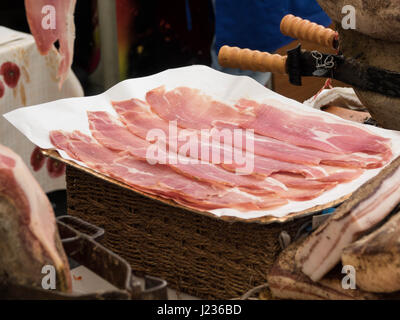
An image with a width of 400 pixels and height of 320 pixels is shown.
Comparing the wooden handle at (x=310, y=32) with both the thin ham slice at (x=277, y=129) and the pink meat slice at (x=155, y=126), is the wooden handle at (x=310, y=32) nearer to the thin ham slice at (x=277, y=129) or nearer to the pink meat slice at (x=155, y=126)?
the thin ham slice at (x=277, y=129)

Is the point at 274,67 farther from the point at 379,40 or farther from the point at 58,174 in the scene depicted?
the point at 58,174

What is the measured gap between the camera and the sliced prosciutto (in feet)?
4.54

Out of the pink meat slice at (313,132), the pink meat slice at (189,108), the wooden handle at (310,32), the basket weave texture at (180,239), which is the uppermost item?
the wooden handle at (310,32)

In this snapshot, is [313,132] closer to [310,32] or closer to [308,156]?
[308,156]

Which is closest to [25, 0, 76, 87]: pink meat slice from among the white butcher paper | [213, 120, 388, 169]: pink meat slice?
the white butcher paper

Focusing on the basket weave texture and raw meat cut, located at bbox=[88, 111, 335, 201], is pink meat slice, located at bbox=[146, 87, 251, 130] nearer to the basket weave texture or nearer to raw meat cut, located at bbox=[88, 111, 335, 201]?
raw meat cut, located at bbox=[88, 111, 335, 201]

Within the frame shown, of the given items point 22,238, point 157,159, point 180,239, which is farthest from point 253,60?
point 22,238

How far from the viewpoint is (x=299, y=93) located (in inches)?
94.8

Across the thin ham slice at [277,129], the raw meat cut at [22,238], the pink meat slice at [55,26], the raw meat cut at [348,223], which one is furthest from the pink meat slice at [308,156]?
the pink meat slice at [55,26]

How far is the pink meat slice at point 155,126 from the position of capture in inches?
61.3

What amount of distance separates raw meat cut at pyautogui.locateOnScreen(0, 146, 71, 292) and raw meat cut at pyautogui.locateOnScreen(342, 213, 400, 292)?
0.45 meters

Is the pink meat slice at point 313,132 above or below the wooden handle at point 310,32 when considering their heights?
below

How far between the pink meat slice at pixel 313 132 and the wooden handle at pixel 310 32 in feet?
0.72
